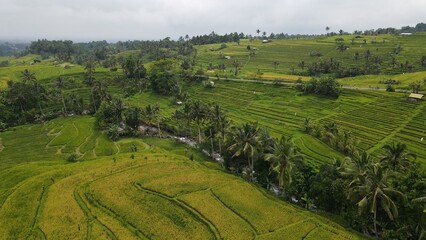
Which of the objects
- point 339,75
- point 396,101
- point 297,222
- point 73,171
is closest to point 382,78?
point 339,75

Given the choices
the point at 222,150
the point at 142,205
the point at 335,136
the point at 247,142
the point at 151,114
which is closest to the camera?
the point at 142,205

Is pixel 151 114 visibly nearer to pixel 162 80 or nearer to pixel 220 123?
pixel 220 123

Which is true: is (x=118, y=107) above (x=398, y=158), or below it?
below

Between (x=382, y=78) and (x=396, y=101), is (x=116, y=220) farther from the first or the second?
(x=382, y=78)

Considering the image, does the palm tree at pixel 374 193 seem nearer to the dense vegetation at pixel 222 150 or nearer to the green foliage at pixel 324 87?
the dense vegetation at pixel 222 150

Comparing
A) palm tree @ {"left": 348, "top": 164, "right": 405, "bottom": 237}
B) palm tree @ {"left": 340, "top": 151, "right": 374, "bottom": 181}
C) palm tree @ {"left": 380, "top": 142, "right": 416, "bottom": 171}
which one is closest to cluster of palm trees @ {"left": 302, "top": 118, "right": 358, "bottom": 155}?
palm tree @ {"left": 380, "top": 142, "right": 416, "bottom": 171}

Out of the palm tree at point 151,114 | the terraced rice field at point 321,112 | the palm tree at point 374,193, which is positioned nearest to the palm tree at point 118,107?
the palm tree at point 151,114

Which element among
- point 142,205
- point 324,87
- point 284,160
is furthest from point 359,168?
point 324,87

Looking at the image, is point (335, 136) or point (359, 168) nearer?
point (359, 168)
